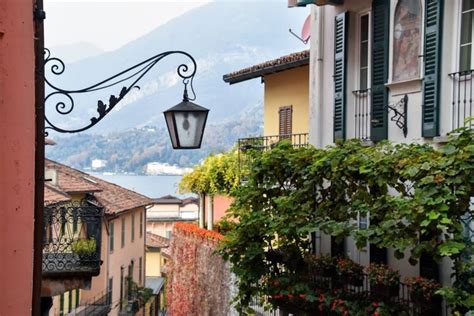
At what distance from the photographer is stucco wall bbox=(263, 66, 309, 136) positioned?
17469 millimetres

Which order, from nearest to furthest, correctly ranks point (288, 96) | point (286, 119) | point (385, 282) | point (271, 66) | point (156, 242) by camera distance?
point (385, 282) → point (271, 66) → point (288, 96) → point (286, 119) → point (156, 242)

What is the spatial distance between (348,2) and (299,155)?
3.05 metres

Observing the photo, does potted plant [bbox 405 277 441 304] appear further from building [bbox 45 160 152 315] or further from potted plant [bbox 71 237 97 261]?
building [bbox 45 160 152 315]

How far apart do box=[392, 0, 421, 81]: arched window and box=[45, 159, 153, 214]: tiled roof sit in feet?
49.4

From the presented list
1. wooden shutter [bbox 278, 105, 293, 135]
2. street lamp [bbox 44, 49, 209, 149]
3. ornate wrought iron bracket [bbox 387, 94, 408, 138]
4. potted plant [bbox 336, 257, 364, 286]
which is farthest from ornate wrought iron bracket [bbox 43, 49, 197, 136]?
wooden shutter [bbox 278, 105, 293, 135]

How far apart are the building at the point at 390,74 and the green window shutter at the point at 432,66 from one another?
0.01 m

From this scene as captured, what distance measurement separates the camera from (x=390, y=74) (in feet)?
33.6

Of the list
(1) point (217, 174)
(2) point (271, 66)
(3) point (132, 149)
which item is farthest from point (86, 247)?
(3) point (132, 149)

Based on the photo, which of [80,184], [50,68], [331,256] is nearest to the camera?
[50,68]

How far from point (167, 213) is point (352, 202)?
65.4 m

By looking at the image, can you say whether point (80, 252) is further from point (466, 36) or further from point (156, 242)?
point (156, 242)

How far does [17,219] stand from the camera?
3.38 metres

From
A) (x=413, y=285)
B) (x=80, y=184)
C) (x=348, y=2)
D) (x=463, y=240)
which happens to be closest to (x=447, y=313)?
(x=413, y=285)

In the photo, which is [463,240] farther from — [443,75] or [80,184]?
[80,184]
